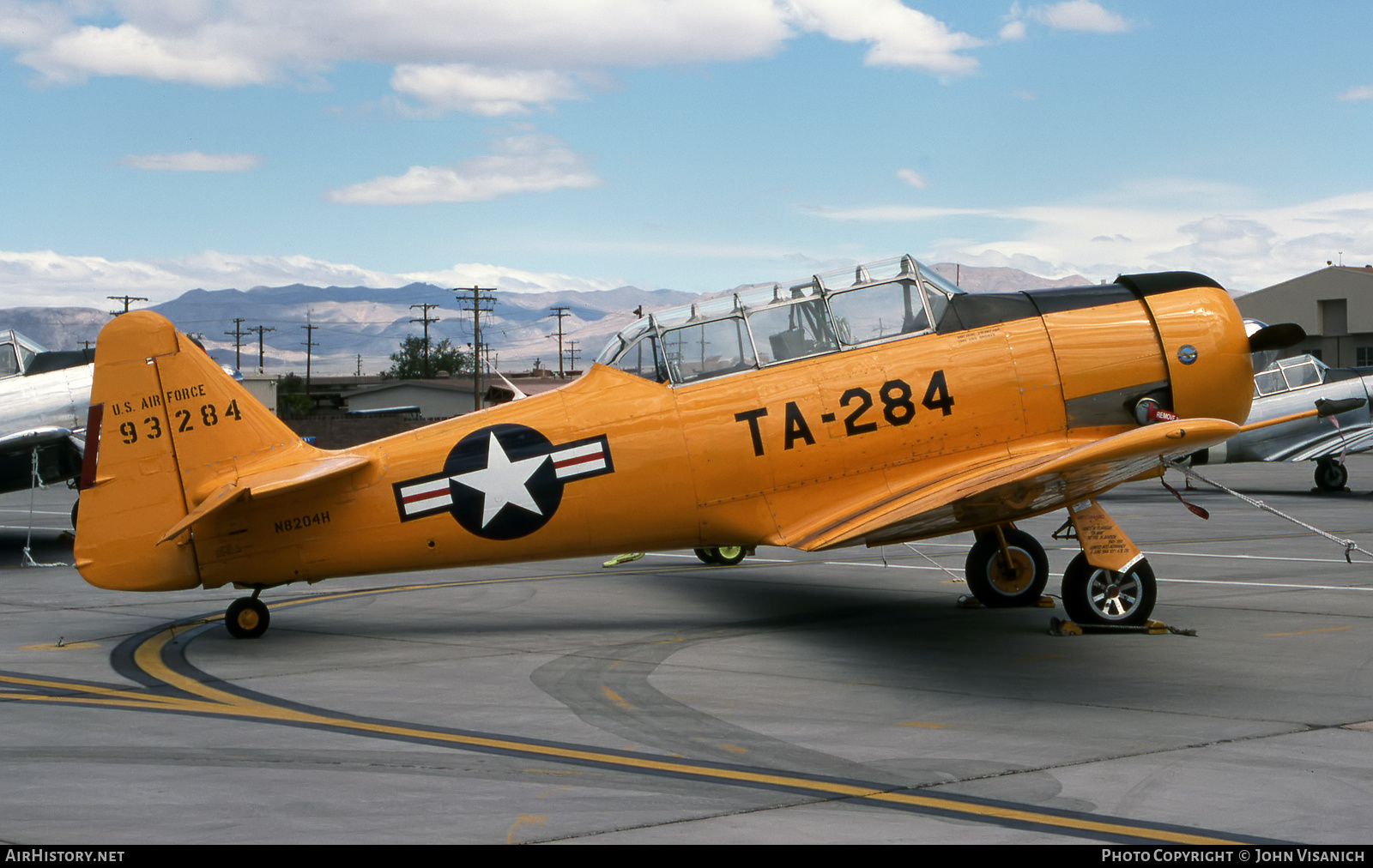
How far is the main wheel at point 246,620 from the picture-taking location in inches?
418

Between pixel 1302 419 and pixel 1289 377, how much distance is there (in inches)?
45.5

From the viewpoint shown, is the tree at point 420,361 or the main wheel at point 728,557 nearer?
the main wheel at point 728,557

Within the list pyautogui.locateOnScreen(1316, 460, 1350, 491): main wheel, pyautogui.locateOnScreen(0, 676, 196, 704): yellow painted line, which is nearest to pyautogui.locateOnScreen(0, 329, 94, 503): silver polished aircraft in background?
pyautogui.locateOnScreen(0, 676, 196, 704): yellow painted line

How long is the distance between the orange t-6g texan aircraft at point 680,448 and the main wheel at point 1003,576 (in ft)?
5.09

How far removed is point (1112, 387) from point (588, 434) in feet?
15.0

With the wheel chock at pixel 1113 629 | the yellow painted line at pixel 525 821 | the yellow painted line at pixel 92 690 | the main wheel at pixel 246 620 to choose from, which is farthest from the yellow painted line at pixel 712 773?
the wheel chock at pixel 1113 629

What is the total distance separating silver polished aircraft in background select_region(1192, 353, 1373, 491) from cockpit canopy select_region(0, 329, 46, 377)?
21818mm

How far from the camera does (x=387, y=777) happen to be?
6.11m

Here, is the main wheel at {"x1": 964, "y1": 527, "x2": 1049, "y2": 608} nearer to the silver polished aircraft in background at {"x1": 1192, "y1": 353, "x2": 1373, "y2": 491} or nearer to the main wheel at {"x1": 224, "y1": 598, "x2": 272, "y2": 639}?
the main wheel at {"x1": 224, "y1": 598, "x2": 272, "y2": 639}

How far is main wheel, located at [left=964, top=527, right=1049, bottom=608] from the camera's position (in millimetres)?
11922

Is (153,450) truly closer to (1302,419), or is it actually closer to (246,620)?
(246,620)

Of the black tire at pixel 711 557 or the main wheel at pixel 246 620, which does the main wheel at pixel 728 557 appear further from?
the main wheel at pixel 246 620

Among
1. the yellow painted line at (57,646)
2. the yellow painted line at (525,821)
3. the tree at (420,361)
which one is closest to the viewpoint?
the yellow painted line at (525,821)

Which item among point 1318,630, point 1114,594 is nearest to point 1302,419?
point 1318,630
